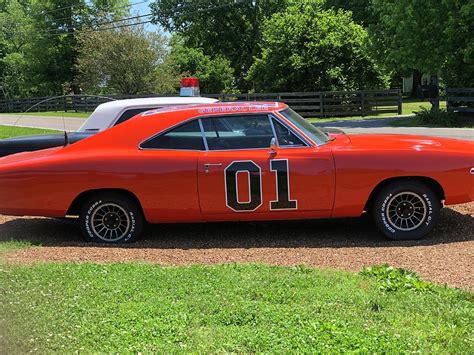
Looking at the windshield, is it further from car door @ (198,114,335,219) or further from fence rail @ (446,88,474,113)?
fence rail @ (446,88,474,113)

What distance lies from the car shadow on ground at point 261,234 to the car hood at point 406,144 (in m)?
0.91

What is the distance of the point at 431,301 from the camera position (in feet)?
12.2

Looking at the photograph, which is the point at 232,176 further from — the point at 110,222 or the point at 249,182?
the point at 110,222

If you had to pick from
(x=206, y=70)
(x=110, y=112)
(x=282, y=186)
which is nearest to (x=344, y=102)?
(x=206, y=70)

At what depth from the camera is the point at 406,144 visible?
5668 mm

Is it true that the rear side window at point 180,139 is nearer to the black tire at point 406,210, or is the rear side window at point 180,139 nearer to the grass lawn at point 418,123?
the black tire at point 406,210

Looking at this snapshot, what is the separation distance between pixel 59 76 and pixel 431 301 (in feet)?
177

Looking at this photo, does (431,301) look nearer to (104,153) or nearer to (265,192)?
(265,192)

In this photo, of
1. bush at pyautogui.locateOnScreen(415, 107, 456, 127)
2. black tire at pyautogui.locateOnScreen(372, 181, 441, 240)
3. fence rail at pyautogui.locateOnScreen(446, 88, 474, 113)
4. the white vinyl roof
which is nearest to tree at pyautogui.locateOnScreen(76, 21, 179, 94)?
bush at pyautogui.locateOnScreen(415, 107, 456, 127)

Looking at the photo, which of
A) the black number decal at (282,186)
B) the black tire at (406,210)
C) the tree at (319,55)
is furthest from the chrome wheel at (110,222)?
the tree at (319,55)

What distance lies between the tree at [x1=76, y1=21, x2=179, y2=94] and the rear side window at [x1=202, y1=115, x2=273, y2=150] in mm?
30648

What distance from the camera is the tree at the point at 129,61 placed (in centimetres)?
3562

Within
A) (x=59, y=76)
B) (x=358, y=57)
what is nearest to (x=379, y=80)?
(x=358, y=57)

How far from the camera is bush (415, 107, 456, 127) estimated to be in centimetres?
1983
